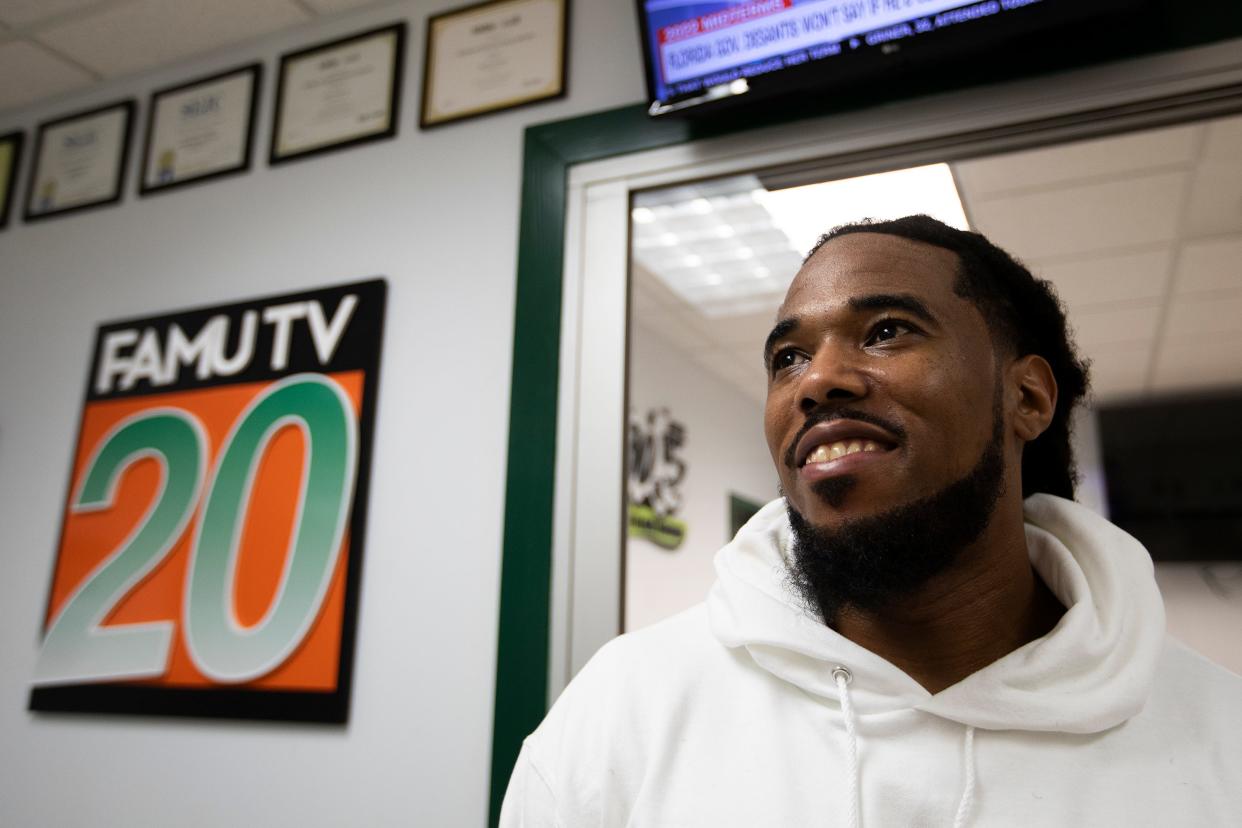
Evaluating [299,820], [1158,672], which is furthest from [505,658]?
[1158,672]

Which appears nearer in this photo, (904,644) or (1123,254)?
(904,644)

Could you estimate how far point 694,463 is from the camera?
4727 millimetres

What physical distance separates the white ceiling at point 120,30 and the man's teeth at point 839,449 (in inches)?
75.0

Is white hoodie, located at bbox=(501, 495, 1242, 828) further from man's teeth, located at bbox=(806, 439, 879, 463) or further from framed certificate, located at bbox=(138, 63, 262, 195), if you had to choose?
framed certificate, located at bbox=(138, 63, 262, 195)

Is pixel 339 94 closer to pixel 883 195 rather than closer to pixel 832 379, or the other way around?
pixel 883 195

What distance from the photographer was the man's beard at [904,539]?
1.03 m

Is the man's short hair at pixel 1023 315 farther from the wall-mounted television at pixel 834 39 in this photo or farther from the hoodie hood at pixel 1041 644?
the wall-mounted television at pixel 834 39

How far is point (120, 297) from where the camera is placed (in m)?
2.42

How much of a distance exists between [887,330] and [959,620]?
1.31 feet

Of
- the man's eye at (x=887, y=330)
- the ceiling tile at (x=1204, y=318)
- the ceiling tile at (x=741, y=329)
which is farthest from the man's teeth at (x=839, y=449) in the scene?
the ceiling tile at (x=1204, y=318)

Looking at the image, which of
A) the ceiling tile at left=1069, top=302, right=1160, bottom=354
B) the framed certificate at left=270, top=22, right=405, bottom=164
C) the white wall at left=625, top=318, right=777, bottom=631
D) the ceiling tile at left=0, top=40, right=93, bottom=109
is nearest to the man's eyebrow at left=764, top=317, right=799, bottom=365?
the framed certificate at left=270, top=22, right=405, bottom=164

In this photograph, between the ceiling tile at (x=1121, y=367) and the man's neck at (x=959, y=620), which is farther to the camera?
the ceiling tile at (x=1121, y=367)

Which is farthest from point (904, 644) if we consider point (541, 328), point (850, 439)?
point (541, 328)

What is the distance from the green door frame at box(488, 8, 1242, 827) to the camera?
5.40 ft
